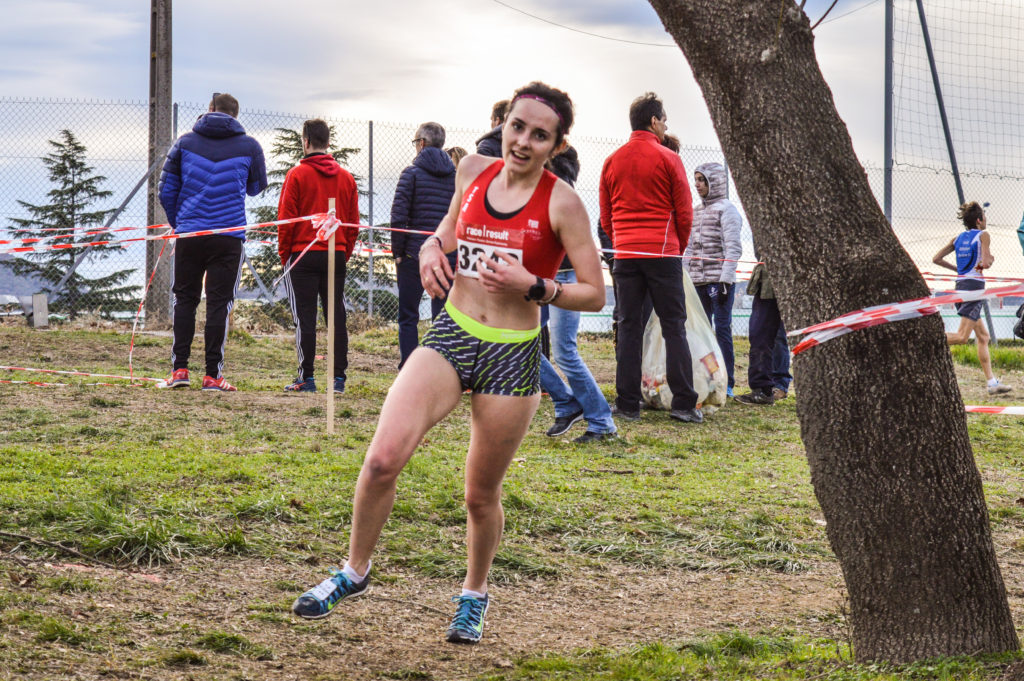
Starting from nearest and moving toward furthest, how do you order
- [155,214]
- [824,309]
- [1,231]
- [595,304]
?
[824,309] < [595,304] < [1,231] < [155,214]

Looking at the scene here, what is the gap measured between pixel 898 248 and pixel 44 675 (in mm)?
2861

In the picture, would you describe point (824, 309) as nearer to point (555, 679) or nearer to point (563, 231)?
point (563, 231)

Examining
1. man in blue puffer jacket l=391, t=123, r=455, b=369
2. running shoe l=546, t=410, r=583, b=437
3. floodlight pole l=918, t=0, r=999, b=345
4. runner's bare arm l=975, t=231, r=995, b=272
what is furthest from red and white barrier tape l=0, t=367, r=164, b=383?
floodlight pole l=918, t=0, r=999, b=345

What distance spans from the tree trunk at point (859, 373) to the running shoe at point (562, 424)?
415cm

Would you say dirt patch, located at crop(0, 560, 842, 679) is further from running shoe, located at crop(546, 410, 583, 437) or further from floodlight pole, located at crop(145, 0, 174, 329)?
floodlight pole, located at crop(145, 0, 174, 329)

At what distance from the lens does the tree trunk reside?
3.21 metres

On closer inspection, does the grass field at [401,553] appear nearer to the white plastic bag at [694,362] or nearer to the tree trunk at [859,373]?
the tree trunk at [859,373]

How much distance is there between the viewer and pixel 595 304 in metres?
3.57

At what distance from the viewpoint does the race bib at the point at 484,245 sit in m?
3.57

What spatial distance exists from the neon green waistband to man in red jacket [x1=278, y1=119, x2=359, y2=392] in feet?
16.7

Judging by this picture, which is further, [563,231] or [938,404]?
[563,231]

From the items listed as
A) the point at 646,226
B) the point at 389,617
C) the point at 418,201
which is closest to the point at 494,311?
the point at 389,617

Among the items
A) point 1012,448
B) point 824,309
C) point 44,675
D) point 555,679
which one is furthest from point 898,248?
point 1012,448

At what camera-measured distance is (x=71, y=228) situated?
1371 cm
